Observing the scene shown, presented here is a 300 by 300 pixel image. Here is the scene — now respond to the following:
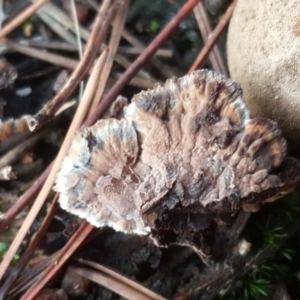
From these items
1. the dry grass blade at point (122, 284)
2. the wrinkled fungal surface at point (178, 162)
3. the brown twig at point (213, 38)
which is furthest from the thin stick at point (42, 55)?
the dry grass blade at point (122, 284)

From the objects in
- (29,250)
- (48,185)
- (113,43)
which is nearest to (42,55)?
(113,43)

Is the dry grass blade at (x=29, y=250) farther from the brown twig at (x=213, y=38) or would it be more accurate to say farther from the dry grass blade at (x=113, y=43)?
the brown twig at (x=213, y=38)

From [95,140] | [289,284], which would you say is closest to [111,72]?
[95,140]

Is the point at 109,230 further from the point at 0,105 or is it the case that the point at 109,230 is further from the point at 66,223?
the point at 0,105

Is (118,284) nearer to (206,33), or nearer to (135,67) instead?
(135,67)

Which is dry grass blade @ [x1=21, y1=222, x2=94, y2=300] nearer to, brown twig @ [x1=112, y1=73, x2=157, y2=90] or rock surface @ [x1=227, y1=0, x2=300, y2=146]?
brown twig @ [x1=112, y1=73, x2=157, y2=90]

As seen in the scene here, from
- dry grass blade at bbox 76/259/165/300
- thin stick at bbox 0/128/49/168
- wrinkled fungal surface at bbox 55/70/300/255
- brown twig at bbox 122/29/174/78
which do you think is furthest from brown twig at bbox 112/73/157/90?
dry grass blade at bbox 76/259/165/300
